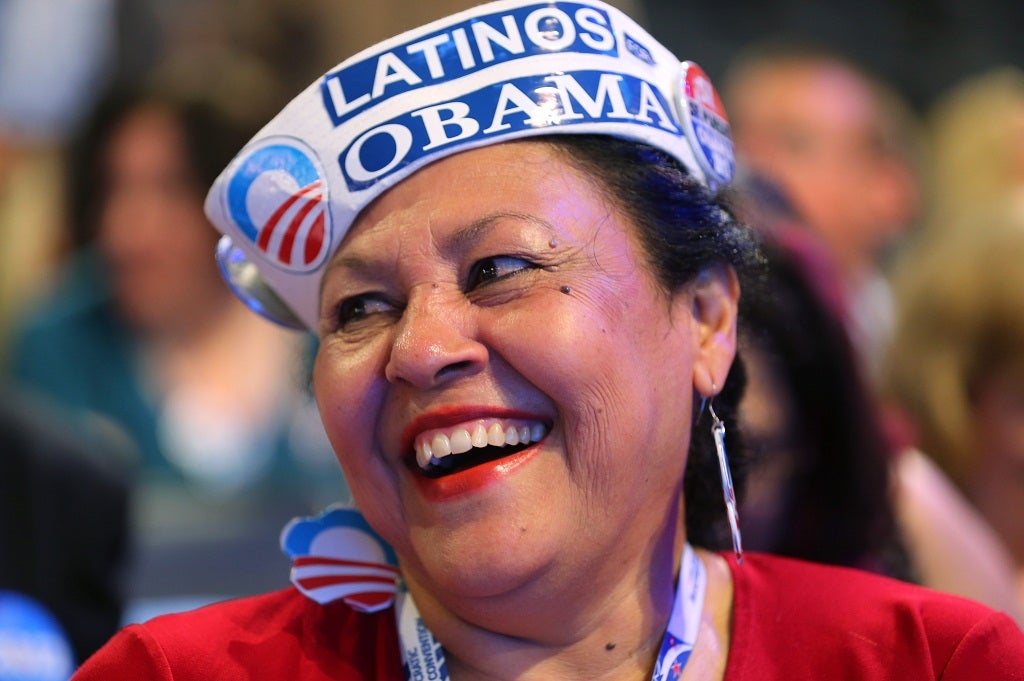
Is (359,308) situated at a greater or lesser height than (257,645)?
greater

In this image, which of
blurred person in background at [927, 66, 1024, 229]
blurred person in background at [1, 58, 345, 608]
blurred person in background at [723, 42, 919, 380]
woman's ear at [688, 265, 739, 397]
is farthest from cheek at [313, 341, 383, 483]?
blurred person in background at [927, 66, 1024, 229]

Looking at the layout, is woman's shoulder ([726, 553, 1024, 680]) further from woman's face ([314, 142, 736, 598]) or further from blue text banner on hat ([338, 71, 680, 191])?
blue text banner on hat ([338, 71, 680, 191])

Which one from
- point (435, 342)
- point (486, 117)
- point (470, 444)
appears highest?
point (486, 117)

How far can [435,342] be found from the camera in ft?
Result: 5.32

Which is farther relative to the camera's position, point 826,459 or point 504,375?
point 826,459

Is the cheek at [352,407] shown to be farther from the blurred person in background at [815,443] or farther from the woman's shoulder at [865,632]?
the blurred person in background at [815,443]

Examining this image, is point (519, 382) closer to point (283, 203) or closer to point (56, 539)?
point (283, 203)

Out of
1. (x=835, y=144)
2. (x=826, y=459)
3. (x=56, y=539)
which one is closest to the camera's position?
(x=56, y=539)

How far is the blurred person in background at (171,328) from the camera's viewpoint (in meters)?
4.05

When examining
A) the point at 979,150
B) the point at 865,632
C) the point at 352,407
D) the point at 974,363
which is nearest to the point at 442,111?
the point at 352,407

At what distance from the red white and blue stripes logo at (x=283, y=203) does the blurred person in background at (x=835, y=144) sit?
348cm

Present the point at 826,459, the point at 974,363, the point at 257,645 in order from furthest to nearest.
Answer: the point at 974,363, the point at 826,459, the point at 257,645

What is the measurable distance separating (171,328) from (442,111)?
9.09ft

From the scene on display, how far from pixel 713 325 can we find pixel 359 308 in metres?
0.50
